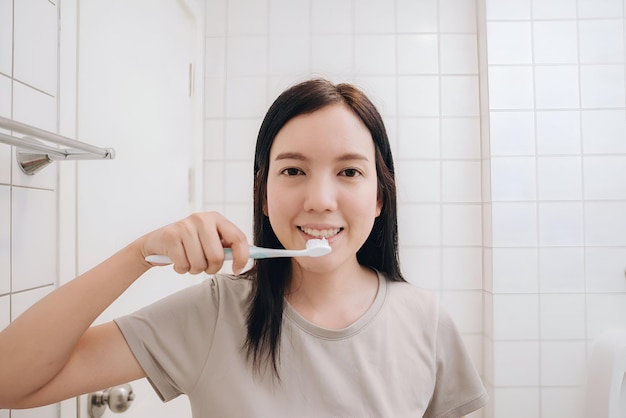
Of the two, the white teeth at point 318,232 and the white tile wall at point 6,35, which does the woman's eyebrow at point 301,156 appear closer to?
the white teeth at point 318,232

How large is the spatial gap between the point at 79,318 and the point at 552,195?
161 centimetres

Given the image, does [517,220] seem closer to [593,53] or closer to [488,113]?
[488,113]

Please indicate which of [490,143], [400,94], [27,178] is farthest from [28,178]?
[490,143]

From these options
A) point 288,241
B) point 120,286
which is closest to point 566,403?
point 288,241

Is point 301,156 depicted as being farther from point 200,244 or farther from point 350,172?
point 200,244

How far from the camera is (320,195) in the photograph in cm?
66

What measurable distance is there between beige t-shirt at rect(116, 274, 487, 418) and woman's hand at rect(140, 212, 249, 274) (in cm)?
18

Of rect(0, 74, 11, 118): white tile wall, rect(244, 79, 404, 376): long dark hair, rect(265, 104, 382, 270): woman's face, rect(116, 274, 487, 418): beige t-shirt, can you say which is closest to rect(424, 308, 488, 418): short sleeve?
rect(116, 274, 487, 418): beige t-shirt

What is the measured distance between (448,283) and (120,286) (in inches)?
55.5

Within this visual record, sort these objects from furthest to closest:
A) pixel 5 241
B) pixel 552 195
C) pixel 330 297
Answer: pixel 552 195, pixel 330 297, pixel 5 241

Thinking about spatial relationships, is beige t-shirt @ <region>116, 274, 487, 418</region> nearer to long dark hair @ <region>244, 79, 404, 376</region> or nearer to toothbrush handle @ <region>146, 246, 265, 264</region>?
long dark hair @ <region>244, 79, 404, 376</region>

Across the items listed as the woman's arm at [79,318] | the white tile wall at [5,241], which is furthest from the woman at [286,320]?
the white tile wall at [5,241]

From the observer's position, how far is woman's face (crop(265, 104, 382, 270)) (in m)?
0.68

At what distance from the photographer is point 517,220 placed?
1645mm
